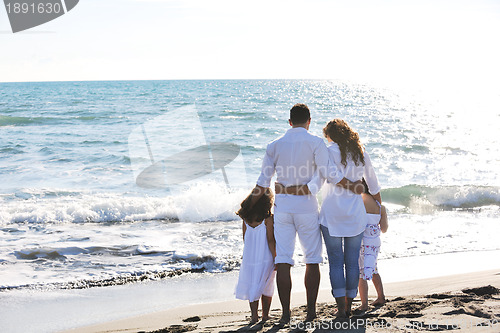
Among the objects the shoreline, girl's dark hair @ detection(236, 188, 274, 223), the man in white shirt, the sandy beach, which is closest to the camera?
the sandy beach

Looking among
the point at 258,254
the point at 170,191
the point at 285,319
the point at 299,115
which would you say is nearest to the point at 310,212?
the point at 258,254

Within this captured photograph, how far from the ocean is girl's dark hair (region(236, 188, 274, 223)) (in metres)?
2.87

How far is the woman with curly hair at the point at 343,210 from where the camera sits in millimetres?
3777

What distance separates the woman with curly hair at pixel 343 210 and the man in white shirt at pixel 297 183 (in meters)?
0.07

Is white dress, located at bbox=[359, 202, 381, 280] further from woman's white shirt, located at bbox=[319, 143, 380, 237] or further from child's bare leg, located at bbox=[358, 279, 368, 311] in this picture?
woman's white shirt, located at bbox=[319, 143, 380, 237]

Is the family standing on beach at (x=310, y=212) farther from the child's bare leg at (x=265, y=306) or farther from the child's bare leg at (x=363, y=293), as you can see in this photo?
the child's bare leg at (x=363, y=293)

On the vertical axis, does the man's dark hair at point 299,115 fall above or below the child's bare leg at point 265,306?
above

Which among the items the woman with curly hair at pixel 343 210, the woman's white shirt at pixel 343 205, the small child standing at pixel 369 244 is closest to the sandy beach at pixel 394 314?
the small child standing at pixel 369 244

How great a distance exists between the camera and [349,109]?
3753cm

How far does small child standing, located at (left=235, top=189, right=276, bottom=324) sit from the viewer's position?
3.96 m

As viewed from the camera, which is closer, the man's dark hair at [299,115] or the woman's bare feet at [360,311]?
the man's dark hair at [299,115]

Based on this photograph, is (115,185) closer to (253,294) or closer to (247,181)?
(247,181)

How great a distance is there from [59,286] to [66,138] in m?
16.5

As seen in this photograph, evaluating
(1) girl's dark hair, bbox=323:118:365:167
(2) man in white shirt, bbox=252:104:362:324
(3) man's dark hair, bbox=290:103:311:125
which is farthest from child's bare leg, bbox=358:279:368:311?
(3) man's dark hair, bbox=290:103:311:125
